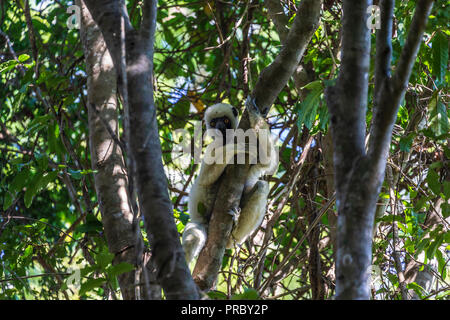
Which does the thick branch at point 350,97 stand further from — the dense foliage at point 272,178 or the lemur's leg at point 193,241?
the lemur's leg at point 193,241

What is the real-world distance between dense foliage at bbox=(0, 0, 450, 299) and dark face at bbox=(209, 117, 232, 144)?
484 mm

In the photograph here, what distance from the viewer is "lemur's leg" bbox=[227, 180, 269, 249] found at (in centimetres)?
456

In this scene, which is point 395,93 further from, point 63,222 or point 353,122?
point 63,222

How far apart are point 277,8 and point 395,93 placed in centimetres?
309

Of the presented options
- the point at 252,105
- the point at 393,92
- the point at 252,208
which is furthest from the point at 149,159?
the point at 252,208

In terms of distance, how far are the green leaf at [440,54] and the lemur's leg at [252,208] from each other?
6.13 ft

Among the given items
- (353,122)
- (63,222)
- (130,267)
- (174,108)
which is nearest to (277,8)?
(174,108)

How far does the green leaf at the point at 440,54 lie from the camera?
321cm

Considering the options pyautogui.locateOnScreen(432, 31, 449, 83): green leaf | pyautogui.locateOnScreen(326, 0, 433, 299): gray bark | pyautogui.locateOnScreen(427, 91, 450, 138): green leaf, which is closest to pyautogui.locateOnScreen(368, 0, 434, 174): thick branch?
pyautogui.locateOnScreen(326, 0, 433, 299): gray bark

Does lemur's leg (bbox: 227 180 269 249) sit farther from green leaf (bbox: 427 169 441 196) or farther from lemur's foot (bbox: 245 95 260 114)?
green leaf (bbox: 427 169 441 196)

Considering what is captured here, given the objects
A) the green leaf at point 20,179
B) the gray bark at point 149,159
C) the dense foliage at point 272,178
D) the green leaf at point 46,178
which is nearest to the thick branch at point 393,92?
the dense foliage at point 272,178
